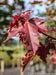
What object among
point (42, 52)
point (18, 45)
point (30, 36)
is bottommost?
point (18, 45)

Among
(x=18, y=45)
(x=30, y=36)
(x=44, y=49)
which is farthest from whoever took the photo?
(x=18, y=45)

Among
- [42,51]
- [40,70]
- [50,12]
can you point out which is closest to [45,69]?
[40,70]

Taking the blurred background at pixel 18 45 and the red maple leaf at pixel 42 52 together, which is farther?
the blurred background at pixel 18 45

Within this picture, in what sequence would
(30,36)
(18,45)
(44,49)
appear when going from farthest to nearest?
(18,45)
(44,49)
(30,36)

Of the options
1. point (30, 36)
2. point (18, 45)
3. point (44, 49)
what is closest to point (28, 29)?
point (30, 36)

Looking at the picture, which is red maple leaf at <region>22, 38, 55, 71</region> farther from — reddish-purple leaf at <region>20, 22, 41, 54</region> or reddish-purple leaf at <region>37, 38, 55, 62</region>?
reddish-purple leaf at <region>20, 22, 41, 54</region>

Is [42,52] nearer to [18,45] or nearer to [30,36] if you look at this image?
[30,36]

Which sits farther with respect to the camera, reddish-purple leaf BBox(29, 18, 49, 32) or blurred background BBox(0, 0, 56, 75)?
blurred background BBox(0, 0, 56, 75)

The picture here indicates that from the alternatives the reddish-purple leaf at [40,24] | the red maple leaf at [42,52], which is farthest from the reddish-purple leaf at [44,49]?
the reddish-purple leaf at [40,24]

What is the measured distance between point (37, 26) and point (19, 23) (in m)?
0.06

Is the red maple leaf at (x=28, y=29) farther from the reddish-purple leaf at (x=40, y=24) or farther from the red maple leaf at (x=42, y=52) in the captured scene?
the red maple leaf at (x=42, y=52)

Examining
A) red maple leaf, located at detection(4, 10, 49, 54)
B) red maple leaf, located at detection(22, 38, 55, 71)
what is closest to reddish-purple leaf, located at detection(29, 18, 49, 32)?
red maple leaf, located at detection(4, 10, 49, 54)

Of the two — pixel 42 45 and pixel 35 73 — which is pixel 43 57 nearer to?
pixel 42 45

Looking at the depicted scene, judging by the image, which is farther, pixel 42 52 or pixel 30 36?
pixel 42 52
